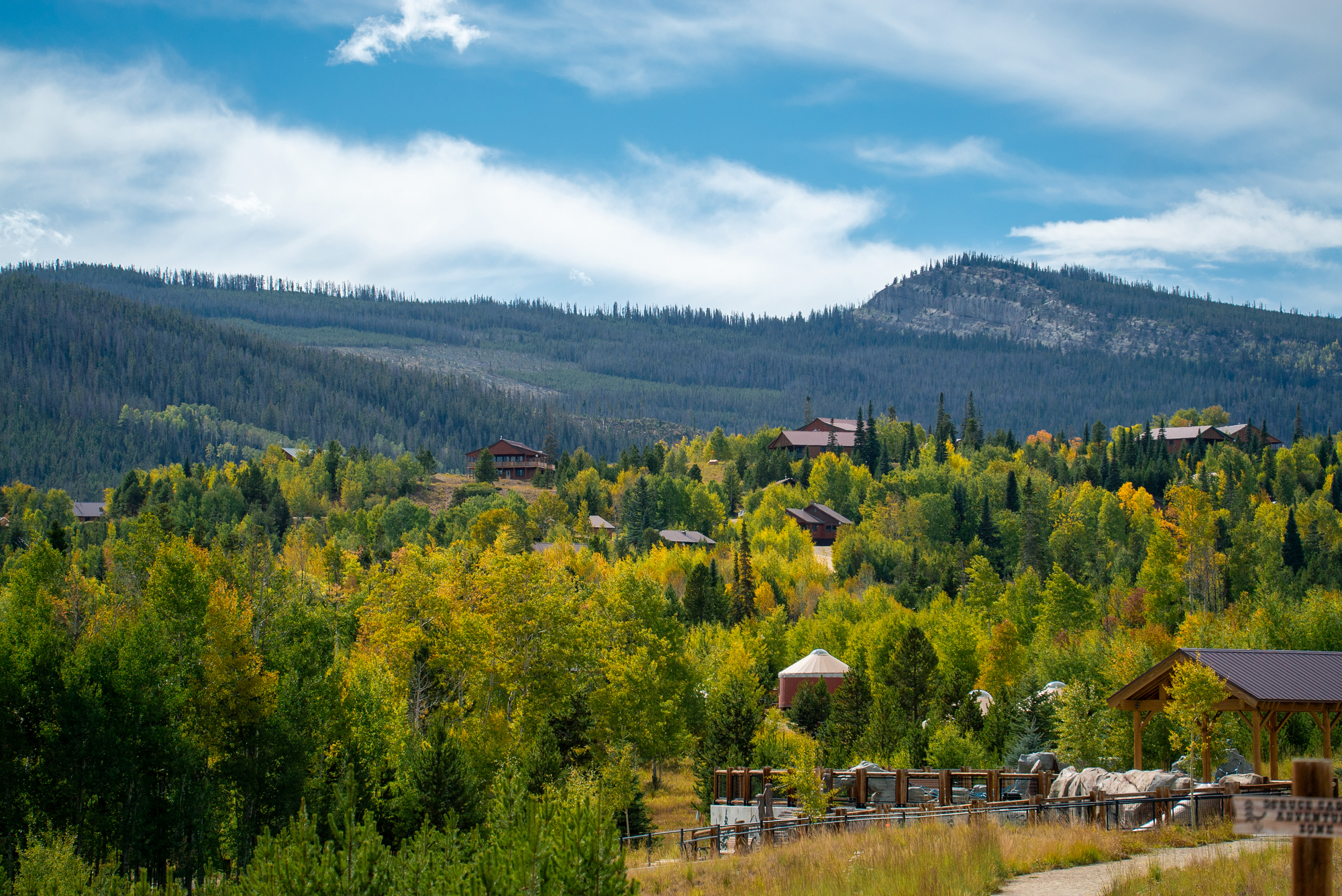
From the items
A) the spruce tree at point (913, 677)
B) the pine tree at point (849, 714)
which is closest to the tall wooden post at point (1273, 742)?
the pine tree at point (849, 714)

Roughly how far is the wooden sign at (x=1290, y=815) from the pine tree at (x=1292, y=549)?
108822mm

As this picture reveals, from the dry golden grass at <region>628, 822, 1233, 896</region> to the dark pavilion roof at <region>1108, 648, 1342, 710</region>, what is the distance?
807 cm

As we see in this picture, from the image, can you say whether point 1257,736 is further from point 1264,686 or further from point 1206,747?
point 1264,686

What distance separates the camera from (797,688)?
69.8 meters

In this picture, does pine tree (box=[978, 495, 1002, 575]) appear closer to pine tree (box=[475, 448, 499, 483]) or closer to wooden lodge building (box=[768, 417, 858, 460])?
wooden lodge building (box=[768, 417, 858, 460])

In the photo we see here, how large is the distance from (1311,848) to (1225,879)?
8893 mm

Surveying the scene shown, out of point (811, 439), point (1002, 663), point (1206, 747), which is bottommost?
point (1002, 663)

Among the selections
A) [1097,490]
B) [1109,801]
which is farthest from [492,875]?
[1097,490]

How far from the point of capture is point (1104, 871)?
61.7ft

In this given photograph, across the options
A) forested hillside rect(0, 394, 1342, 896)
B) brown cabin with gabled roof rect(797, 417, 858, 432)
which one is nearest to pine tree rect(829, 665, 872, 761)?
forested hillside rect(0, 394, 1342, 896)

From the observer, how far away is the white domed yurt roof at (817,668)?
2751 inches

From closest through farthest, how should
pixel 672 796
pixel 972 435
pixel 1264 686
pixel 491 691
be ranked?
1. pixel 1264 686
2. pixel 491 691
3. pixel 672 796
4. pixel 972 435

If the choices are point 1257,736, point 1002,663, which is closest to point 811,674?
point 1002,663

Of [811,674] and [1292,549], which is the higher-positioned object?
[1292,549]
